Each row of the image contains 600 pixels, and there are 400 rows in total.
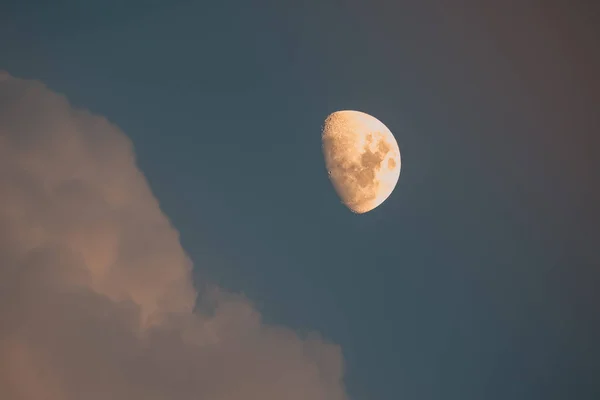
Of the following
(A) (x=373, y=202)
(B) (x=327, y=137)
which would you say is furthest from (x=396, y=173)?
(B) (x=327, y=137)

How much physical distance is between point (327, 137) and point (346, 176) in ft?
4.93

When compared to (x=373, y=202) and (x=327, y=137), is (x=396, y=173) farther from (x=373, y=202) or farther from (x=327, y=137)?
(x=327, y=137)

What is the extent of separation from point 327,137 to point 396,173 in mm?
2735

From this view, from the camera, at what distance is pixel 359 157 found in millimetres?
18641

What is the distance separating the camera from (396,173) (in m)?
19.1

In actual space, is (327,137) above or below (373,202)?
above

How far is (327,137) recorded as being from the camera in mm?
18906

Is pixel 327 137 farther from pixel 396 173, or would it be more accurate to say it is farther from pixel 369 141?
pixel 396 173

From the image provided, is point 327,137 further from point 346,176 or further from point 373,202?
point 373,202

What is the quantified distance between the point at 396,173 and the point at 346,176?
1.81 metres

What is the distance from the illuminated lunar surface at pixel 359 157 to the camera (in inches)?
732

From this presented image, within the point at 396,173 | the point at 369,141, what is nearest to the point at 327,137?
the point at 369,141

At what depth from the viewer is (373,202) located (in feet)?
62.8

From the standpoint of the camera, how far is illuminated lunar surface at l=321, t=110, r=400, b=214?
732 inches
